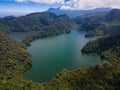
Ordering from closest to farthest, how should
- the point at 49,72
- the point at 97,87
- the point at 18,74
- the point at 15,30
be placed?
1. the point at 97,87
2. the point at 18,74
3. the point at 49,72
4. the point at 15,30

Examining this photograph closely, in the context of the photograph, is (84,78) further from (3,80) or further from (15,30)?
(15,30)

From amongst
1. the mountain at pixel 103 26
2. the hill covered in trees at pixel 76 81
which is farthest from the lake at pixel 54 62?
the mountain at pixel 103 26

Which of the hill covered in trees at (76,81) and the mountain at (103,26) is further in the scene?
the mountain at (103,26)

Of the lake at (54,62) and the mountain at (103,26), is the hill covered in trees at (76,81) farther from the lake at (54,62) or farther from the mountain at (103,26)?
the mountain at (103,26)

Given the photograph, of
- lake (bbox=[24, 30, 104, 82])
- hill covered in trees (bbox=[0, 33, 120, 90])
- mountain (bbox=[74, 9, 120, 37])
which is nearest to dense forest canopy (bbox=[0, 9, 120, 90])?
hill covered in trees (bbox=[0, 33, 120, 90])

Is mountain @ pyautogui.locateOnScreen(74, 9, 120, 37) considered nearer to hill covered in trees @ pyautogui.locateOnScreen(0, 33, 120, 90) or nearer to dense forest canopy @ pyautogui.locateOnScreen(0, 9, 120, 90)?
dense forest canopy @ pyautogui.locateOnScreen(0, 9, 120, 90)

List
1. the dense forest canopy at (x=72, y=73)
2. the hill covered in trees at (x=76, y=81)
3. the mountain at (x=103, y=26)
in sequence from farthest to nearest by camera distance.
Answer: the mountain at (x=103, y=26) → the dense forest canopy at (x=72, y=73) → the hill covered in trees at (x=76, y=81)

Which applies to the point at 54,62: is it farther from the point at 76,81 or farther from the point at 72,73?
the point at 76,81

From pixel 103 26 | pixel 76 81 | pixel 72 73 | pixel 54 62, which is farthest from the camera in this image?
pixel 103 26

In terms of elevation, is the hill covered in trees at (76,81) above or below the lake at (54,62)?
above

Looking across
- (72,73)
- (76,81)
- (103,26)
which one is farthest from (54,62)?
(103,26)

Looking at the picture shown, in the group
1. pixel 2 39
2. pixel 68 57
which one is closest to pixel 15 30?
pixel 2 39
